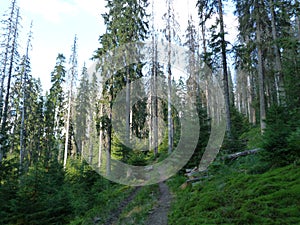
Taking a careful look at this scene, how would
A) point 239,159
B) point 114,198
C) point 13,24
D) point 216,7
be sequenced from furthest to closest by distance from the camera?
point 13,24, point 216,7, point 114,198, point 239,159

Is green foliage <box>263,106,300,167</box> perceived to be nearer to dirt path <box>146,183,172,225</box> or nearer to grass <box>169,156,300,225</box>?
grass <box>169,156,300,225</box>

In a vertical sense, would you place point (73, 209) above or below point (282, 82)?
below

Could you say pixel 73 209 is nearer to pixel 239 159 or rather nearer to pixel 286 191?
pixel 239 159

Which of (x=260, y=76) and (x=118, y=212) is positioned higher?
(x=260, y=76)

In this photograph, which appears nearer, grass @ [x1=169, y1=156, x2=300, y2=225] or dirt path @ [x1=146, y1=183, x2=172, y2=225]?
grass @ [x1=169, y1=156, x2=300, y2=225]

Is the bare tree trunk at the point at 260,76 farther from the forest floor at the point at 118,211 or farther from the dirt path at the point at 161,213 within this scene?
the forest floor at the point at 118,211

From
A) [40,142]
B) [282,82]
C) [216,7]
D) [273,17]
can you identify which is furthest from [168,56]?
[40,142]

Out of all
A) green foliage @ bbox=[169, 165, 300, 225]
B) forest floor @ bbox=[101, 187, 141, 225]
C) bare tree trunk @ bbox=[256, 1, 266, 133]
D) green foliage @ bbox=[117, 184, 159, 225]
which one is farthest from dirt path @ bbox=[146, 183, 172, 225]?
bare tree trunk @ bbox=[256, 1, 266, 133]

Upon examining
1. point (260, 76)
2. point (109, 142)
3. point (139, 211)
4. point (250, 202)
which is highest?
point (260, 76)

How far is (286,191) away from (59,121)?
3399cm

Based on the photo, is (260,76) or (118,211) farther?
(260,76)

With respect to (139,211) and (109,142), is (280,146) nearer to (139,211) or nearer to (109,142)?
(139,211)

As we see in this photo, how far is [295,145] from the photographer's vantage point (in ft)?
24.7

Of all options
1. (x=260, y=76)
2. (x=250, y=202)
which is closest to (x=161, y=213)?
(x=250, y=202)
